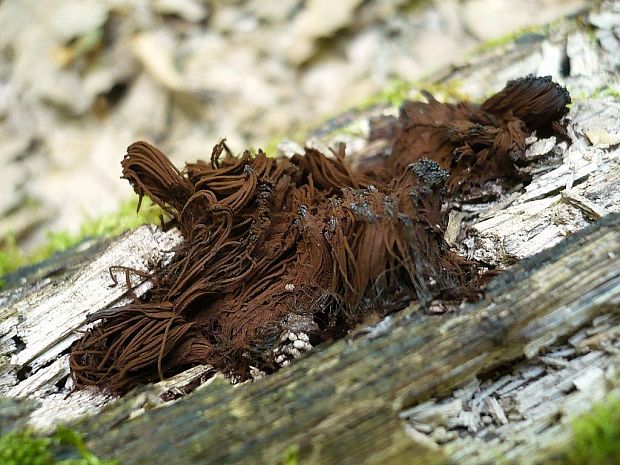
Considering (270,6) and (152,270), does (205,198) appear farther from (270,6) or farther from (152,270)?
(270,6)

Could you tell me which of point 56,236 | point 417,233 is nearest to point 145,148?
point 417,233

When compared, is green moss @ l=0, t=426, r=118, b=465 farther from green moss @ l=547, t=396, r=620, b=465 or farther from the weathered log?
green moss @ l=547, t=396, r=620, b=465

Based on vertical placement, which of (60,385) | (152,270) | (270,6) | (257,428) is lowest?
(257,428)

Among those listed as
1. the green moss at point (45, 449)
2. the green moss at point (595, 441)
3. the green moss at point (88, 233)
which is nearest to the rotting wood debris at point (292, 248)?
the green moss at point (45, 449)

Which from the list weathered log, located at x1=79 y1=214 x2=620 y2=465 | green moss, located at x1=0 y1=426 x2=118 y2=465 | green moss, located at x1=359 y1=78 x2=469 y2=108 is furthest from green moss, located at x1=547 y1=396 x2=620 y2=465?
green moss, located at x1=359 y1=78 x2=469 y2=108

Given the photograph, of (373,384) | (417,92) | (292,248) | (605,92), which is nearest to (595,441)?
(373,384)

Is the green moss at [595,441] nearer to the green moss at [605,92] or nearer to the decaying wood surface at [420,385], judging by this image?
the decaying wood surface at [420,385]

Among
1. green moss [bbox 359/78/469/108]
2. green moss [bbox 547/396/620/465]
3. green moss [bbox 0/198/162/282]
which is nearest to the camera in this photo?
green moss [bbox 547/396/620/465]
